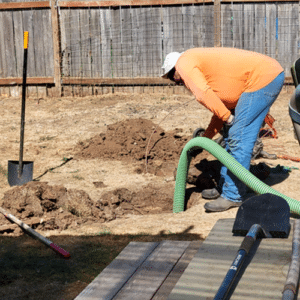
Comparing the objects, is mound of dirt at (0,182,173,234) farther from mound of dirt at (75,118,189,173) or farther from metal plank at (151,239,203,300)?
metal plank at (151,239,203,300)

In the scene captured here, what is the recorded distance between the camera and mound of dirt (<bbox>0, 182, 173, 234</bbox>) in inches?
192

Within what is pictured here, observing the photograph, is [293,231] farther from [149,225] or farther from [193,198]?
[193,198]

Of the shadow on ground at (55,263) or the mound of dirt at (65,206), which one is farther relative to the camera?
the mound of dirt at (65,206)

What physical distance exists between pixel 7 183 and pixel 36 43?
218 inches

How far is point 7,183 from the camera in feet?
21.7

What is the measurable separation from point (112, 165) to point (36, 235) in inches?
121

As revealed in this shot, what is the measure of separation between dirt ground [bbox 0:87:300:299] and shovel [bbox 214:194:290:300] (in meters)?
1.78

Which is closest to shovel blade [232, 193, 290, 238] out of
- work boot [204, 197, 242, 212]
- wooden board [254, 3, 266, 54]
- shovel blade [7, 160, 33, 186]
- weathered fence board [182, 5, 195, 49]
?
work boot [204, 197, 242, 212]

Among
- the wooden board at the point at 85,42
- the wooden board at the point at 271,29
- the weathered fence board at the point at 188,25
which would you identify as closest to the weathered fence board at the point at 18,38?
the wooden board at the point at 85,42

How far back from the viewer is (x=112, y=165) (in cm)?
735

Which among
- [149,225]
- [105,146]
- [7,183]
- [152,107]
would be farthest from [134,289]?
[152,107]

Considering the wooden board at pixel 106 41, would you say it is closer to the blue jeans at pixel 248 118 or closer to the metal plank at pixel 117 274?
the blue jeans at pixel 248 118

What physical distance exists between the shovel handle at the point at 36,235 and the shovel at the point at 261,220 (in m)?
1.95

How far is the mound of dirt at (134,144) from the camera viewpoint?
A: 763 cm
